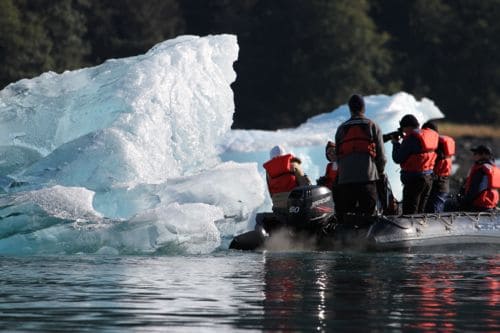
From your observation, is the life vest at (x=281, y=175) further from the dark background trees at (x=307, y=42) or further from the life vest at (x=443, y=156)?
the dark background trees at (x=307, y=42)

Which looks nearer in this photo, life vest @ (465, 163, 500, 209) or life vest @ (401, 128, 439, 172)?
life vest @ (401, 128, 439, 172)

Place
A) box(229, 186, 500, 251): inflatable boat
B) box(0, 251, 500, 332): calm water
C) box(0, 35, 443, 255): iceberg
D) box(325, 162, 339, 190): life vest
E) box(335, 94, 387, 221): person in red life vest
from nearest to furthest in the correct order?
box(0, 251, 500, 332): calm water
box(0, 35, 443, 255): iceberg
box(335, 94, 387, 221): person in red life vest
box(229, 186, 500, 251): inflatable boat
box(325, 162, 339, 190): life vest

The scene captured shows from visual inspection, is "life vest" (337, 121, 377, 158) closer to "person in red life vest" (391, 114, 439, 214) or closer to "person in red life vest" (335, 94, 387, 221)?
"person in red life vest" (335, 94, 387, 221)

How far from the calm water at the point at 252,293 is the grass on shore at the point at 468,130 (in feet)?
159

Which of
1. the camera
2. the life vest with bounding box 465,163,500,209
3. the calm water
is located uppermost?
the camera

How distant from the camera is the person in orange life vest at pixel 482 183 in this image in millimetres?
17422

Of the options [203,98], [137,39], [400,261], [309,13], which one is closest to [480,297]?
[400,261]

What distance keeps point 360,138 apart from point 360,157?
203mm

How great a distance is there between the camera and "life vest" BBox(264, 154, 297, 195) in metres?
16.9

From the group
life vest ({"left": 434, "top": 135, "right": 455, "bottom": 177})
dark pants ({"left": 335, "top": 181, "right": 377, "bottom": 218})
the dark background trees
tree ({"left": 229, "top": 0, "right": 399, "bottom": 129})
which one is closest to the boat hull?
dark pants ({"left": 335, "top": 181, "right": 377, "bottom": 218})

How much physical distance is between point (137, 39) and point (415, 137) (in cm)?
4559

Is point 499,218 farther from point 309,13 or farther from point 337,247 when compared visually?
point 309,13

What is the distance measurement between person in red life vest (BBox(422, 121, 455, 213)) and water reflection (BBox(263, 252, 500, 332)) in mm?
1394

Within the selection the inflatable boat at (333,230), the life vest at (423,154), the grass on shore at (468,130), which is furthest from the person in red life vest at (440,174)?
the grass on shore at (468,130)
